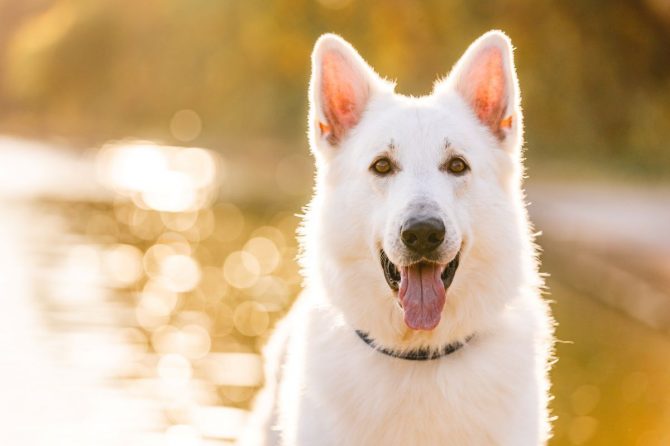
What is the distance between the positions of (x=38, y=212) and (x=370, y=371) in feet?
57.3

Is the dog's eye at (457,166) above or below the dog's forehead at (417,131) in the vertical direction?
below

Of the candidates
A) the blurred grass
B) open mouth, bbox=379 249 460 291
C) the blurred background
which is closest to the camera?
open mouth, bbox=379 249 460 291

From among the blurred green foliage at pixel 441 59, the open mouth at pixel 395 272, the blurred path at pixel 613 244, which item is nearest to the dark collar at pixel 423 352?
the open mouth at pixel 395 272

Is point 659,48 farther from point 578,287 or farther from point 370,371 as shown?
point 370,371

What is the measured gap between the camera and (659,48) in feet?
112

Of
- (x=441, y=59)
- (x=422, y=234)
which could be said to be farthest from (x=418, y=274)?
(x=441, y=59)

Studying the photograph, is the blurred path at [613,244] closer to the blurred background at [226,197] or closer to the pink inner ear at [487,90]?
the blurred background at [226,197]

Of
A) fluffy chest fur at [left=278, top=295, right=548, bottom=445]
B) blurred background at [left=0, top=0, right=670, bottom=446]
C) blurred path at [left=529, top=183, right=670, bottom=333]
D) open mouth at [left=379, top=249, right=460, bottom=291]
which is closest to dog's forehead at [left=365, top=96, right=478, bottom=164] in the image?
open mouth at [left=379, top=249, right=460, bottom=291]

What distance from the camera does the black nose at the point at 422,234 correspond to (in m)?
5.29

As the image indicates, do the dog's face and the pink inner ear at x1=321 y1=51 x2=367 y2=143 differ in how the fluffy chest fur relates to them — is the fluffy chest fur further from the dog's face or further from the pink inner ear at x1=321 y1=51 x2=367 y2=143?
A: the pink inner ear at x1=321 y1=51 x2=367 y2=143

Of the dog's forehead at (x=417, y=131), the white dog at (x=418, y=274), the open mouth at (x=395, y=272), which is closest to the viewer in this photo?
the white dog at (x=418, y=274)

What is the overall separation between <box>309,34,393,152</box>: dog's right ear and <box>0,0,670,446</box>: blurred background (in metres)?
3.39

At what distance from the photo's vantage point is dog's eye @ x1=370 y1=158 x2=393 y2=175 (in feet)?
19.1

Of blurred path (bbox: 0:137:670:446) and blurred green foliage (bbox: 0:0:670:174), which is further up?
blurred green foliage (bbox: 0:0:670:174)
